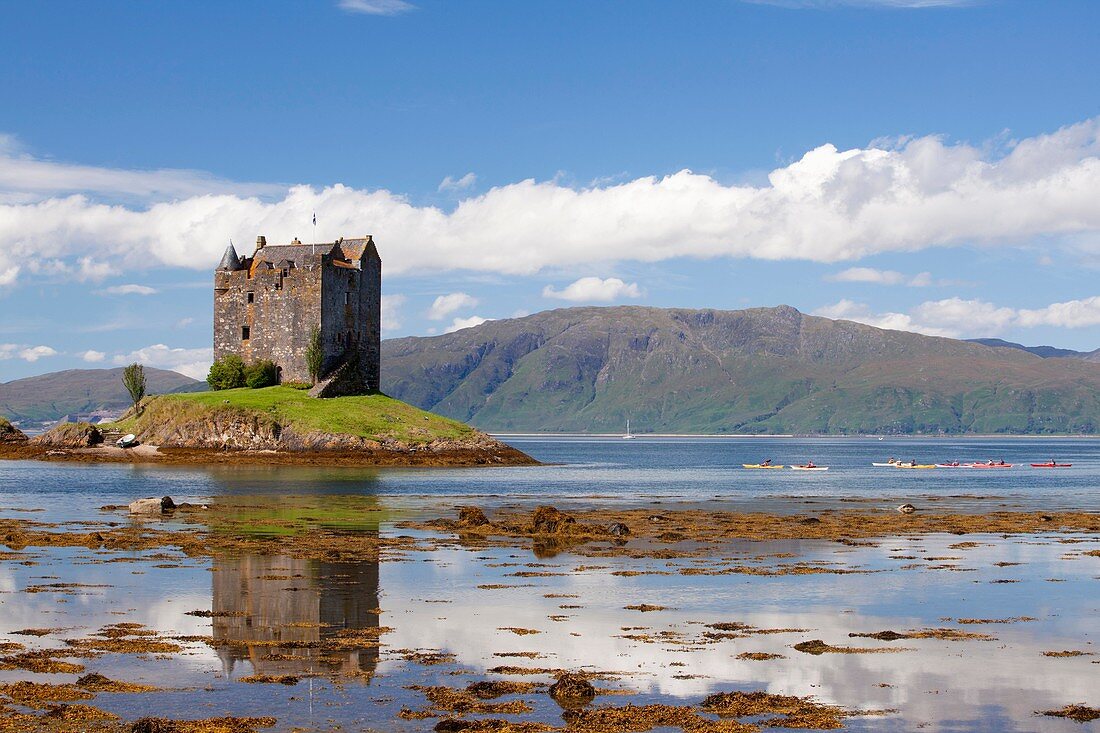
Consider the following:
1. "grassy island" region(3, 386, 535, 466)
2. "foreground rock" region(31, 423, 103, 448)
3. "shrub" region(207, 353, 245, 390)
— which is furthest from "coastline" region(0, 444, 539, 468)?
"shrub" region(207, 353, 245, 390)

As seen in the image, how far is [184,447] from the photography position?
11556 centimetres

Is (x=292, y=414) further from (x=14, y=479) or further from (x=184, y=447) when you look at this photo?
(x=14, y=479)

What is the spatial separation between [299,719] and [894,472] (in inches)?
4960

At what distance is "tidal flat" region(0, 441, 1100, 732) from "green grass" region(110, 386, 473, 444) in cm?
6070

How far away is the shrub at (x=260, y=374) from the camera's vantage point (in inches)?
5074

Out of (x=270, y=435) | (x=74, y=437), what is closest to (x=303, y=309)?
(x=270, y=435)

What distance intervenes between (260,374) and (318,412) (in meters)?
13.2

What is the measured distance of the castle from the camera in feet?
422

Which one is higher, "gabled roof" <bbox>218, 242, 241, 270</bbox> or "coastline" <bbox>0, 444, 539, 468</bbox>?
"gabled roof" <bbox>218, 242, 241, 270</bbox>

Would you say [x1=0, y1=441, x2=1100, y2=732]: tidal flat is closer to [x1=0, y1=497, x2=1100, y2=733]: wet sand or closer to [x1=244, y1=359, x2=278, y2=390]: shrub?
[x1=0, y1=497, x2=1100, y2=733]: wet sand

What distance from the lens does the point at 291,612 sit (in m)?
26.9

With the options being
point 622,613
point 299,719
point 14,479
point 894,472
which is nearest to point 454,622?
point 622,613

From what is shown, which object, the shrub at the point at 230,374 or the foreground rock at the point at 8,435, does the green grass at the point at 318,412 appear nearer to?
the shrub at the point at 230,374

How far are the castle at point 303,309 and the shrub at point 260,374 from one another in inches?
29.2
